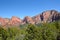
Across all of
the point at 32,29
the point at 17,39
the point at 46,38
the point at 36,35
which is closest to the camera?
the point at 46,38

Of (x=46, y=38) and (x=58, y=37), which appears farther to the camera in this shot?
(x=58, y=37)

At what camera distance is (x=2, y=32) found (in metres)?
76.4

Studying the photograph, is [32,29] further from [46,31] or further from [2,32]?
[2,32]

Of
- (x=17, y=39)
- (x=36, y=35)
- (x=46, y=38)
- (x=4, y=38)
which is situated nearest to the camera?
(x=46, y=38)

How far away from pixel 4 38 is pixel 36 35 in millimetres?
23883

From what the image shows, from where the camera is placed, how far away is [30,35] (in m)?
55.5

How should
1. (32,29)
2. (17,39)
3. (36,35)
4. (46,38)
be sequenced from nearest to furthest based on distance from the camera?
1. (46,38)
2. (36,35)
3. (32,29)
4. (17,39)

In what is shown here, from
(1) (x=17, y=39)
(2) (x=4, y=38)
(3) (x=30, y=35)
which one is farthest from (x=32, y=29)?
(2) (x=4, y=38)

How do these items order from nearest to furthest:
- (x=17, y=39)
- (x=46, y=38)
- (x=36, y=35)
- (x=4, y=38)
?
(x=46, y=38)
(x=36, y=35)
(x=17, y=39)
(x=4, y=38)

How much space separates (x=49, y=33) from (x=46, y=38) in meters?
1.98

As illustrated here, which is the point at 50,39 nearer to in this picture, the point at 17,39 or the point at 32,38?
the point at 32,38

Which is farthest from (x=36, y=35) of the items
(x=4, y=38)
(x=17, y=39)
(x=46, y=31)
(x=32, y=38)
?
(x=4, y=38)

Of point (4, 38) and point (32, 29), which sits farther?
point (4, 38)

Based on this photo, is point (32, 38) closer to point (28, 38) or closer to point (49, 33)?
point (28, 38)
